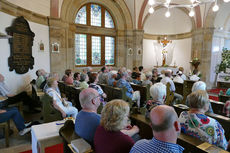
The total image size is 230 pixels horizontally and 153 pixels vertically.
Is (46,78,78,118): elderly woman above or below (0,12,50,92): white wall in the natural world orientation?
below

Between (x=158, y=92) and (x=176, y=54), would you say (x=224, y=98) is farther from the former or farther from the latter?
(x=176, y=54)

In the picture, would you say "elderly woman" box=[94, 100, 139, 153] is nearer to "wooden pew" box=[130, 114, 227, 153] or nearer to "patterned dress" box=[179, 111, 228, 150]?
"wooden pew" box=[130, 114, 227, 153]

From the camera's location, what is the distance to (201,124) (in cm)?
192

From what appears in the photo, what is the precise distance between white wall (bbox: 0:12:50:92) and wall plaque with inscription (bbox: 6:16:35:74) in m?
0.15

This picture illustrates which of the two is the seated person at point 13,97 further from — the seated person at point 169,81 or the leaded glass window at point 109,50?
the leaded glass window at point 109,50

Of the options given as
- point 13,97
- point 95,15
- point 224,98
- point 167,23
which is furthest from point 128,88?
point 167,23

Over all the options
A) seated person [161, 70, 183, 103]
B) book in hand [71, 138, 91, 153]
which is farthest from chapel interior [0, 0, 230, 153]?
book in hand [71, 138, 91, 153]

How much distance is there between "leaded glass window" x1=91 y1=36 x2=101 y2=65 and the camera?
36.6 feet

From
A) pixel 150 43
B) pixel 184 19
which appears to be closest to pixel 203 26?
pixel 184 19

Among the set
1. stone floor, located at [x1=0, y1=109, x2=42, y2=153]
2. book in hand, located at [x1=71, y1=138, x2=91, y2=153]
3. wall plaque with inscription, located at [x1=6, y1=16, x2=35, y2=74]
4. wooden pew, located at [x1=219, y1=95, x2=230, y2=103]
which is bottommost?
stone floor, located at [x1=0, y1=109, x2=42, y2=153]

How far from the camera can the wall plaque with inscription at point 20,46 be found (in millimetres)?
5465

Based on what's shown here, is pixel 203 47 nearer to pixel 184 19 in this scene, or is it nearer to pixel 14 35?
pixel 184 19

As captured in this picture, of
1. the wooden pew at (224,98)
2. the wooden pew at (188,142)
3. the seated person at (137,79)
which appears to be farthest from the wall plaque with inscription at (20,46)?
the wooden pew at (224,98)

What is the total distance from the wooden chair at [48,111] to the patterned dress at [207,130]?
2828mm
